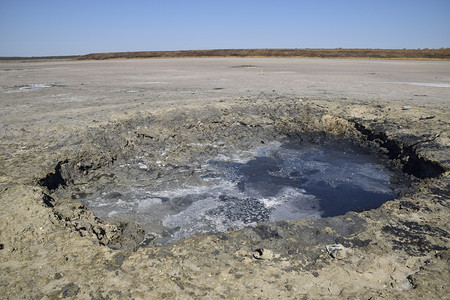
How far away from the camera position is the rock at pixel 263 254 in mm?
2811

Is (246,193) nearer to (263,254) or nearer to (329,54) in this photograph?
(263,254)

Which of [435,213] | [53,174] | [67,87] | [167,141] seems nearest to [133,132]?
[167,141]

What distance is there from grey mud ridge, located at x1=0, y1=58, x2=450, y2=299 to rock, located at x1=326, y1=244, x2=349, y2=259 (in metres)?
0.02

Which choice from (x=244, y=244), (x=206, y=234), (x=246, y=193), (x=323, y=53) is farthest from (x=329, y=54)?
(x=244, y=244)

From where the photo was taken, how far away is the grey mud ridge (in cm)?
248

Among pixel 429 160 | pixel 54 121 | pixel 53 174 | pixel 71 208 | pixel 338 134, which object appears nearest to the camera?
pixel 71 208

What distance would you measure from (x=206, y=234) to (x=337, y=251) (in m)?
1.31

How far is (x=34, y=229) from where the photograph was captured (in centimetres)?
311

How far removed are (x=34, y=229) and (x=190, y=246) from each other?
1.56 m

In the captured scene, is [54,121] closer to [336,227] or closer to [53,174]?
[53,174]

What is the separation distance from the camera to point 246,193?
5094 millimetres

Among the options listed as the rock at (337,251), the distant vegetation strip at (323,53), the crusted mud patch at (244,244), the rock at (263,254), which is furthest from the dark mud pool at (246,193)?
the distant vegetation strip at (323,53)

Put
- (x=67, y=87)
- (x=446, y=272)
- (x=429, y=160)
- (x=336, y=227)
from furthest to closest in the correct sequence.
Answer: (x=67, y=87) → (x=429, y=160) → (x=336, y=227) → (x=446, y=272)

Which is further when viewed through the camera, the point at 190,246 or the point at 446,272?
the point at 190,246
